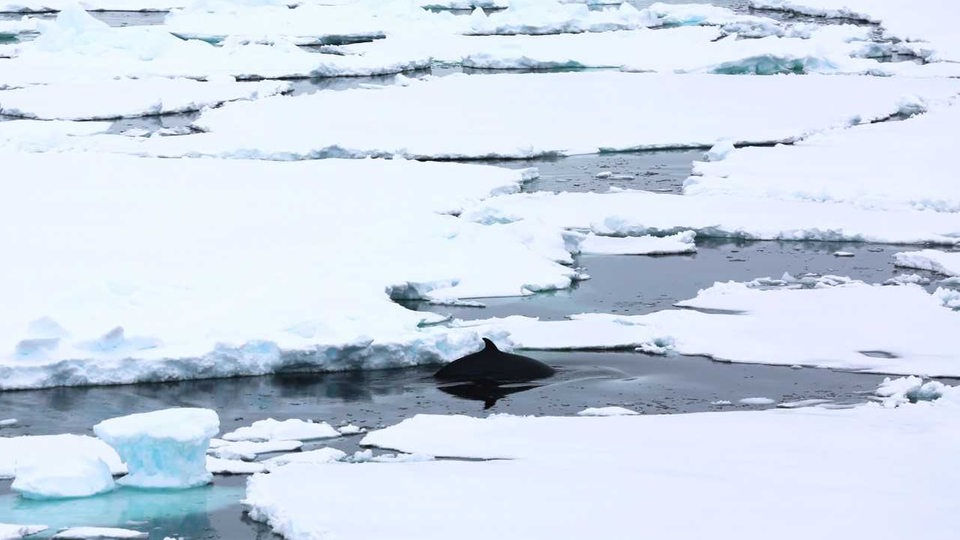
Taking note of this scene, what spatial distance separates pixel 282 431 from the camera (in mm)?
7305

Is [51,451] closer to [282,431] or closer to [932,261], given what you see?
[282,431]

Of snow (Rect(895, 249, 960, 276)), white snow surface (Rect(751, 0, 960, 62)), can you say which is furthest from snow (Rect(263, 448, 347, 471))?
white snow surface (Rect(751, 0, 960, 62))

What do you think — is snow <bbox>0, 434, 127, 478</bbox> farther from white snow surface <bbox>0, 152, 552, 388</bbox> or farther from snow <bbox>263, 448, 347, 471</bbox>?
white snow surface <bbox>0, 152, 552, 388</bbox>

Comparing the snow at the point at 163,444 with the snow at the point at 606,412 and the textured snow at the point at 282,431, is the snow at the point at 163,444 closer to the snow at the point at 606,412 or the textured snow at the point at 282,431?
the textured snow at the point at 282,431

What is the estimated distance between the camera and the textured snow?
23.8ft

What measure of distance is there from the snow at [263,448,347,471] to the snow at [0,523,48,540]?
114cm

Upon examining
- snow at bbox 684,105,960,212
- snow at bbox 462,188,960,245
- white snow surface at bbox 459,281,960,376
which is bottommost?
white snow surface at bbox 459,281,960,376

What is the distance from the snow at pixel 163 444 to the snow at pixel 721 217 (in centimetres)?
562

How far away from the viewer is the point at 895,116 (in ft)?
58.1

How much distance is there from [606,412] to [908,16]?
74.9 ft

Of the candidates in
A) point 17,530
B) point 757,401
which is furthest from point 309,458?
point 757,401

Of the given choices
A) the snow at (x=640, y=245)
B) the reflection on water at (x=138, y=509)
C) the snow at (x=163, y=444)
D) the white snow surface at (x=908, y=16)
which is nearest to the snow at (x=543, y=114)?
the snow at (x=640, y=245)

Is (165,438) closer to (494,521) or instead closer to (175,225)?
(494,521)

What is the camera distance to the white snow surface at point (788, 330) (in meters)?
8.83
